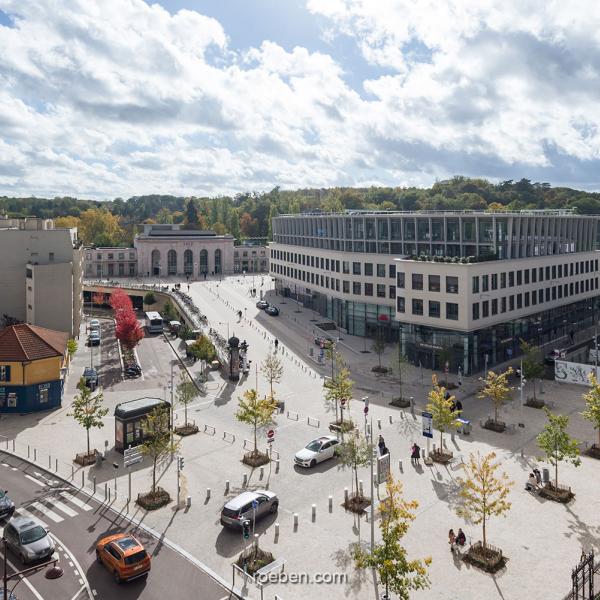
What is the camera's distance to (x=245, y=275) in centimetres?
15200

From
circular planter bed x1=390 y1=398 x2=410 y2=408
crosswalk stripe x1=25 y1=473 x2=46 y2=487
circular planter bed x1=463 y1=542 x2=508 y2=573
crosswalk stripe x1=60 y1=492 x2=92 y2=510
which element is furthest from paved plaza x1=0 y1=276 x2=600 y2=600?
crosswalk stripe x1=25 y1=473 x2=46 y2=487

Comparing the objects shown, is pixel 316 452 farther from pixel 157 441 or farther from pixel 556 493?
pixel 556 493

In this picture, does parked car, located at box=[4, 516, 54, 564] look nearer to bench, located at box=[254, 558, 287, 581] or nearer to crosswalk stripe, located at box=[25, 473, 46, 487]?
crosswalk stripe, located at box=[25, 473, 46, 487]

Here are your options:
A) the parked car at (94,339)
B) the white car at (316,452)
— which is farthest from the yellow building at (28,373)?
the white car at (316,452)

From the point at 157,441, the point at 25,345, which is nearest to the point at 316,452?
the point at 157,441

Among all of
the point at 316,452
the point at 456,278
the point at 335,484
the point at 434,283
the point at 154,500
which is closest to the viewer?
the point at 154,500

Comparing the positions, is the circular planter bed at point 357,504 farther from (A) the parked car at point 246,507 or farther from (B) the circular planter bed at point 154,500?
(B) the circular planter bed at point 154,500

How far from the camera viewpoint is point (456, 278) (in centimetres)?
5912

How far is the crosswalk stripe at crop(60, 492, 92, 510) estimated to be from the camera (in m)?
31.8

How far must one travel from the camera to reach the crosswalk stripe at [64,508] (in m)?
31.0

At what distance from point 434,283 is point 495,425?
21.0 metres

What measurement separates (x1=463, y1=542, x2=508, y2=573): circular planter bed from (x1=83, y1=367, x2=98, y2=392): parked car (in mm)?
43267

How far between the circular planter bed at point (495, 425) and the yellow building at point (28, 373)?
39244 mm

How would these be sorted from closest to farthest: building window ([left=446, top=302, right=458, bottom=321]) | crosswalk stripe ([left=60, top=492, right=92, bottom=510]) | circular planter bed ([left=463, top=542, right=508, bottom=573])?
circular planter bed ([left=463, top=542, right=508, bottom=573]), crosswalk stripe ([left=60, top=492, right=92, bottom=510]), building window ([left=446, top=302, right=458, bottom=321])
